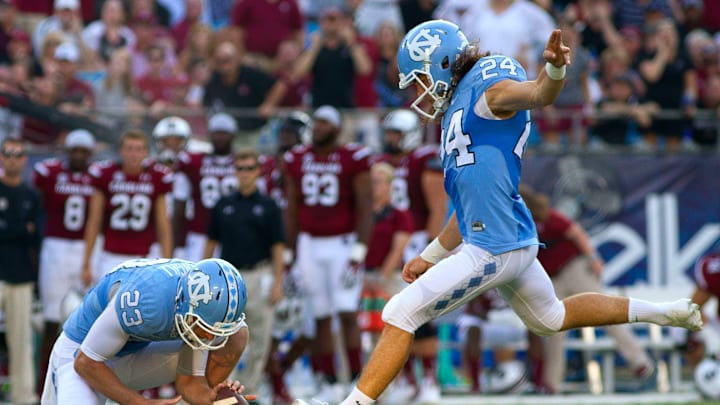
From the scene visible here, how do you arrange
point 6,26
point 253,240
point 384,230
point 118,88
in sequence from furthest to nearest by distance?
point 6,26 < point 118,88 < point 384,230 < point 253,240

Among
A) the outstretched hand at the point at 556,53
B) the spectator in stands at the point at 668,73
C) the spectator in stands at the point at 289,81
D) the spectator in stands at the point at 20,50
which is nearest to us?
the outstretched hand at the point at 556,53

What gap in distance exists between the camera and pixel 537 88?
5410 mm

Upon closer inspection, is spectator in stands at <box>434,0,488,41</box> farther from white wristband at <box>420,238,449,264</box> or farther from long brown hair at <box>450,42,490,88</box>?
long brown hair at <box>450,42,490,88</box>

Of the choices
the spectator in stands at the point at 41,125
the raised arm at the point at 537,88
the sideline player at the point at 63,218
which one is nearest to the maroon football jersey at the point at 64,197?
the sideline player at the point at 63,218

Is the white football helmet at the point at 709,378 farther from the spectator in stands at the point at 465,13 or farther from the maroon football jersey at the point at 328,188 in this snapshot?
the spectator in stands at the point at 465,13

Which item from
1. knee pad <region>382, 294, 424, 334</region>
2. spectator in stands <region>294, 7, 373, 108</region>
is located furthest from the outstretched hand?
spectator in stands <region>294, 7, 373, 108</region>

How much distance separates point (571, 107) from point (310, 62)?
2423 mm

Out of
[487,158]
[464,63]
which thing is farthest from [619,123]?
[487,158]

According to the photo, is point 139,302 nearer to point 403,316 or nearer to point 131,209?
point 403,316

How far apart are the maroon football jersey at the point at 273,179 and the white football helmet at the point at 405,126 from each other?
947 mm

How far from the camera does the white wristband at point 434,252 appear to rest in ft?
20.6

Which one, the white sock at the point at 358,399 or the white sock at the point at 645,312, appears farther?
the white sock at the point at 645,312

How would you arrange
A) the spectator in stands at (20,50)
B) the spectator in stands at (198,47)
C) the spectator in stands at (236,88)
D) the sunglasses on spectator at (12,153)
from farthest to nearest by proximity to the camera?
1. the spectator in stands at (198,47)
2. the spectator in stands at (236,88)
3. the spectator in stands at (20,50)
4. the sunglasses on spectator at (12,153)

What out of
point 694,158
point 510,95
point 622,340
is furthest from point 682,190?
point 510,95
